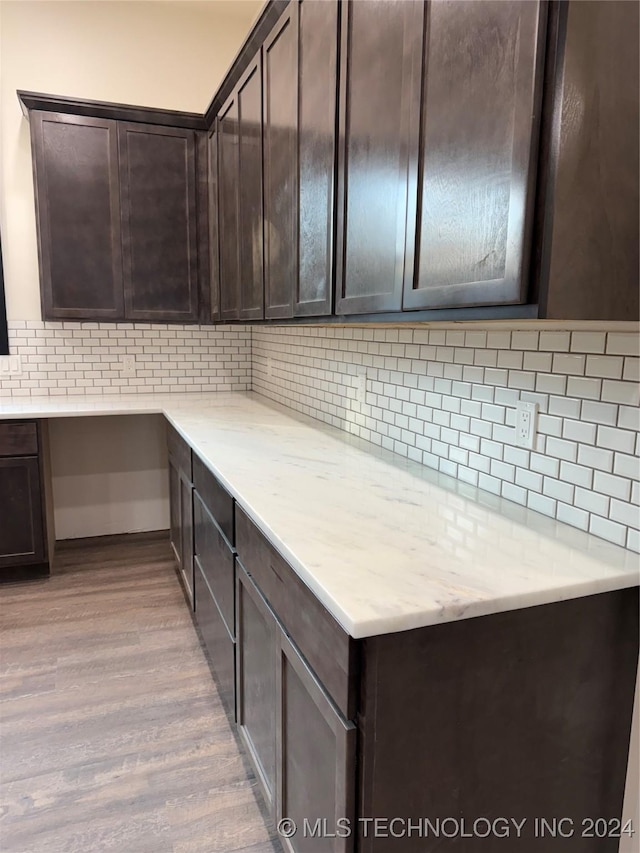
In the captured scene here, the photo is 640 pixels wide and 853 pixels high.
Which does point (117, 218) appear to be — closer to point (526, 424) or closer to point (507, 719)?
point (526, 424)

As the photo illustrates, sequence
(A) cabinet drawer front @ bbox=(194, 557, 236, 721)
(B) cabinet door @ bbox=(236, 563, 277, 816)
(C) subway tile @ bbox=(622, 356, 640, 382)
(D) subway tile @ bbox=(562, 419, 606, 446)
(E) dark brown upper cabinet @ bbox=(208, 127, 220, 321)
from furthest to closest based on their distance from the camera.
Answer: (E) dark brown upper cabinet @ bbox=(208, 127, 220, 321) → (A) cabinet drawer front @ bbox=(194, 557, 236, 721) → (B) cabinet door @ bbox=(236, 563, 277, 816) → (D) subway tile @ bbox=(562, 419, 606, 446) → (C) subway tile @ bbox=(622, 356, 640, 382)

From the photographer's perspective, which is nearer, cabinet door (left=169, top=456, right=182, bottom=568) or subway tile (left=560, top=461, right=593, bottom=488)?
subway tile (left=560, top=461, right=593, bottom=488)

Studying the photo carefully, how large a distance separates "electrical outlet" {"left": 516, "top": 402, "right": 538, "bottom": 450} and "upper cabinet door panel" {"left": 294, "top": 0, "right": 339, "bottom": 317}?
0.63 m

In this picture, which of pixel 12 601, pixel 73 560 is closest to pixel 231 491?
pixel 12 601

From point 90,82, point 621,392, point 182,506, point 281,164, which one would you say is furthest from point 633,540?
point 90,82

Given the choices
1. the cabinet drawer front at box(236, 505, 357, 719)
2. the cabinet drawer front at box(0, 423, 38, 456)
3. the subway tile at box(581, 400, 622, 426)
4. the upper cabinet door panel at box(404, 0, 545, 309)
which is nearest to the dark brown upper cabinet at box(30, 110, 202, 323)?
the cabinet drawer front at box(0, 423, 38, 456)

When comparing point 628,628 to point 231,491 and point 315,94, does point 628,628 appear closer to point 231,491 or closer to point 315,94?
point 231,491

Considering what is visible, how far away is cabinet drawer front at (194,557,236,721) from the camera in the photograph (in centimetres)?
184

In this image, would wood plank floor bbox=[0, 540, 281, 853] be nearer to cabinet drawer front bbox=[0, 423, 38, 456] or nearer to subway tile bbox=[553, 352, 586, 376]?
cabinet drawer front bbox=[0, 423, 38, 456]

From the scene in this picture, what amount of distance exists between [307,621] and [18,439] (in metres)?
2.36

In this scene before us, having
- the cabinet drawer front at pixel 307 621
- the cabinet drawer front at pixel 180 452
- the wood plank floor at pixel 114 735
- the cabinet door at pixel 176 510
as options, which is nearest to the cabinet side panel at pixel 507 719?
the cabinet drawer front at pixel 307 621

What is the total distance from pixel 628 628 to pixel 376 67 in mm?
1344

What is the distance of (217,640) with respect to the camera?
2.03m

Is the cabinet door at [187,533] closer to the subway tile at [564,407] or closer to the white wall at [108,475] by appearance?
the white wall at [108,475]
